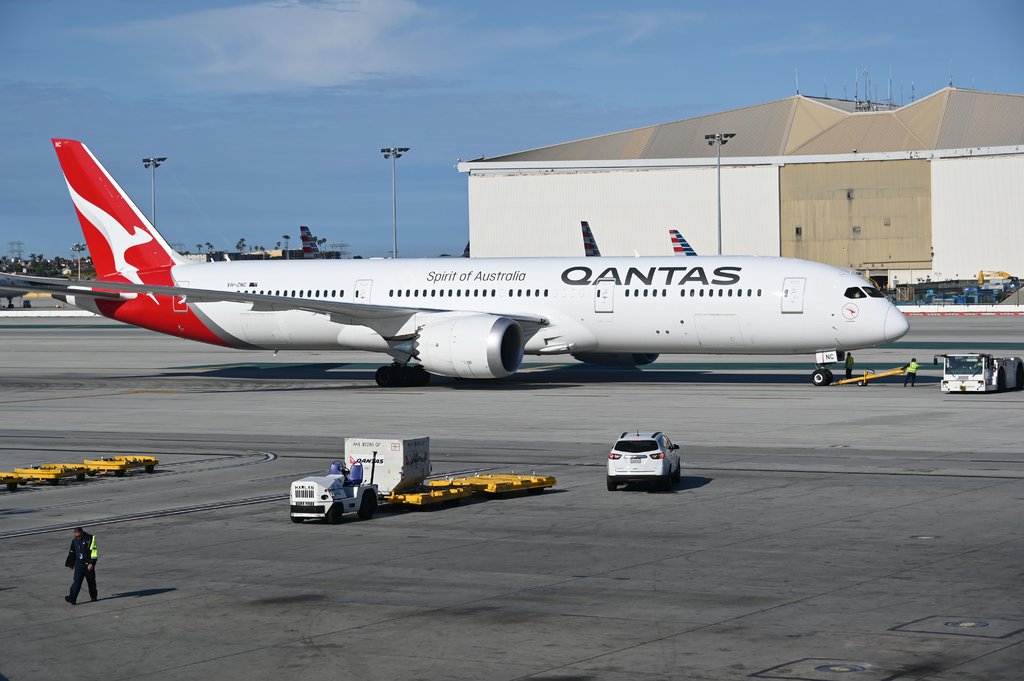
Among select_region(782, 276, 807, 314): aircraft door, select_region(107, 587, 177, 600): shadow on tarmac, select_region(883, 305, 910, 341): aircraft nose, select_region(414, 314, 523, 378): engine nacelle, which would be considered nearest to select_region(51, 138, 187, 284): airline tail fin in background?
select_region(414, 314, 523, 378): engine nacelle

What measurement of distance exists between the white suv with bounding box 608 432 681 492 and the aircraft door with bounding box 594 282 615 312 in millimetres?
22019

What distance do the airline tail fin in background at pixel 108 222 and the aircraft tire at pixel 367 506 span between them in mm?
35403

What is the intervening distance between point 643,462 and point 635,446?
0.54m

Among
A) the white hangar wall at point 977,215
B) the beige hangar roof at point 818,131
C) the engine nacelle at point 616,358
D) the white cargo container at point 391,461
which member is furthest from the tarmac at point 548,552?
the beige hangar roof at point 818,131

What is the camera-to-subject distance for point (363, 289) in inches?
2121

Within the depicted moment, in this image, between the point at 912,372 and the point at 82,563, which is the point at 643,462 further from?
the point at 912,372

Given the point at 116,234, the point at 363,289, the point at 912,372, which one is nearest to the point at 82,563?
the point at 912,372

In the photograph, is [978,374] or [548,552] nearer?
[548,552]

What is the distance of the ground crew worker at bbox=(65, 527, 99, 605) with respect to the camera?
658 inches

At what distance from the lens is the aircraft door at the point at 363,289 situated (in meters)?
53.7

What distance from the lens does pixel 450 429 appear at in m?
36.8

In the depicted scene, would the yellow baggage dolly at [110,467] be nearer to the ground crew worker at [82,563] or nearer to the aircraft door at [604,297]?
the ground crew worker at [82,563]

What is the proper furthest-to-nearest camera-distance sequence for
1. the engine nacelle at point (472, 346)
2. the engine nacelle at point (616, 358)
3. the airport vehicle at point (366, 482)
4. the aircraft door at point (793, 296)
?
the engine nacelle at point (616, 358) < the engine nacelle at point (472, 346) < the aircraft door at point (793, 296) < the airport vehicle at point (366, 482)

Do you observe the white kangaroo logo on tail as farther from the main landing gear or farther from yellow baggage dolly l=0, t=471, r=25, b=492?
yellow baggage dolly l=0, t=471, r=25, b=492
